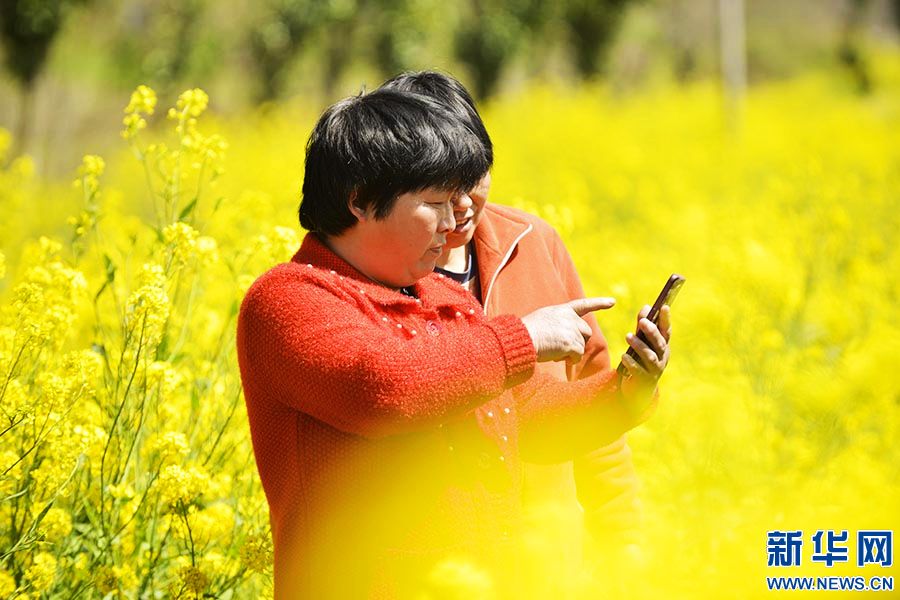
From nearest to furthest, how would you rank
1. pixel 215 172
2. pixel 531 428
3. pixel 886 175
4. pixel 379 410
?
pixel 379 410 < pixel 531 428 < pixel 215 172 < pixel 886 175

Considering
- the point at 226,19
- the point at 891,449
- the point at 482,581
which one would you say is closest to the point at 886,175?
the point at 891,449

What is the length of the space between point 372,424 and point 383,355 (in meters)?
0.09

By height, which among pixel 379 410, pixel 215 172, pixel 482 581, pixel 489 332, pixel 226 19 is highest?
pixel 226 19

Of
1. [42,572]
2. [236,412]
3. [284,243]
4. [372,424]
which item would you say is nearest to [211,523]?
[42,572]

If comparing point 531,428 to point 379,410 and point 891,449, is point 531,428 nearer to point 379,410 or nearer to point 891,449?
point 379,410

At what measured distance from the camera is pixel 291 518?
5.38 ft

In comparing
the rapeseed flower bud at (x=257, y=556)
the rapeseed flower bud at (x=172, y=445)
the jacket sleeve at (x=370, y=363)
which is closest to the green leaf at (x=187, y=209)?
the rapeseed flower bud at (x=172, y=445)

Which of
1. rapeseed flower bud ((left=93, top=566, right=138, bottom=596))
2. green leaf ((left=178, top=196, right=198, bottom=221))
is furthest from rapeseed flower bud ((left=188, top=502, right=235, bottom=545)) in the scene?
green leaf ((left=178, top=196, right=198, bottom=221))

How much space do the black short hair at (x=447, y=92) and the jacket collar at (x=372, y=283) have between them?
0.69ft

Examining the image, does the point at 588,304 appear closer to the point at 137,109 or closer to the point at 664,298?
the point at 664,298

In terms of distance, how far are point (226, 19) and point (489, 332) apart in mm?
22754

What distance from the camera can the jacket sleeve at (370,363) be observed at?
148 centimetres

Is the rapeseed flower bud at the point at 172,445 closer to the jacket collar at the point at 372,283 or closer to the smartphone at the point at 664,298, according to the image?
the jacket collar at the point at 372,283

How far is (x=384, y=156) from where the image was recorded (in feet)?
5.29
